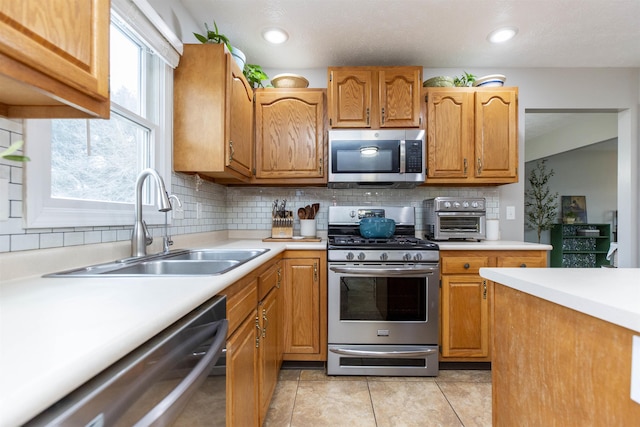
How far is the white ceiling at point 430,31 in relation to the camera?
1982mm

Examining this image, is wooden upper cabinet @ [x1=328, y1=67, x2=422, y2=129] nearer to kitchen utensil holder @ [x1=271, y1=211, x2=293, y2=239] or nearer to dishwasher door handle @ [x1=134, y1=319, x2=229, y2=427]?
kitchen utensil holder @ [x1=271, y1=211, x2=293, y2=239]

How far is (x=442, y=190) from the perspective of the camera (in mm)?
2801

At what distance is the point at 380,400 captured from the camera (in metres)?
1.84

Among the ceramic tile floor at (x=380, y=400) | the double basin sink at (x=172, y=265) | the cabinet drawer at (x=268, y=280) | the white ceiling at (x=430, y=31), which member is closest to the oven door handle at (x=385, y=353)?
the ceramic tile floor at (x=380, y=400)

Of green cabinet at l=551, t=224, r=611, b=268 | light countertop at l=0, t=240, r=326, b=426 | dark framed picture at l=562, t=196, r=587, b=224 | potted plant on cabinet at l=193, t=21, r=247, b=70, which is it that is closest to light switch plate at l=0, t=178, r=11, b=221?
light countertop at l=0, t=240, r=326, b=426

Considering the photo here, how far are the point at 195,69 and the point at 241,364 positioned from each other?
1.68 meters

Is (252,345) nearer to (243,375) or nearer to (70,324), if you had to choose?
(243,375)

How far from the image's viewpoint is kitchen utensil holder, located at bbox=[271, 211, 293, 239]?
264cm

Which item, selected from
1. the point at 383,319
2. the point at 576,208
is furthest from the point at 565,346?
the point at 576,208

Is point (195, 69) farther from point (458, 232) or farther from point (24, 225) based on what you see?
point (458, 232)

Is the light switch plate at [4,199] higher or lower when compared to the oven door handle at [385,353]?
higher

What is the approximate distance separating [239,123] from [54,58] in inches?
58.3

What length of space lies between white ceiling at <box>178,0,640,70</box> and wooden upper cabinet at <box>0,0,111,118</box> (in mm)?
1459

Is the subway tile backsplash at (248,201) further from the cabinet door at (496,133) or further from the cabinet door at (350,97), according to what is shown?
the cabinet door at (350,97)
